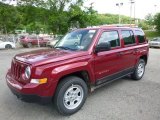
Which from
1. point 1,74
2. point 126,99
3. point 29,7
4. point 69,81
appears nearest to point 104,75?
point 126,99

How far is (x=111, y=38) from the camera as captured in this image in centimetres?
503

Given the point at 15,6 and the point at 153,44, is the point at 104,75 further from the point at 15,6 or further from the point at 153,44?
the point at 153,44

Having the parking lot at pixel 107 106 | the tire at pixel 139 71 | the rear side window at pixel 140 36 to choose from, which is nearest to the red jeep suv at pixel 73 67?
the parking lot at pixel 107 106

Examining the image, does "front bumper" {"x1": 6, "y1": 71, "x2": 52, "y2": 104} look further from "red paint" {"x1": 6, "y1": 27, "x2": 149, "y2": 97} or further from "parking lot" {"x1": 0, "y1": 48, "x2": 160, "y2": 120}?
"parking lot" {"x1": 0, "y1": 48, "x2": 160, "y2": 120}

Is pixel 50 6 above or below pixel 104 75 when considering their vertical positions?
above

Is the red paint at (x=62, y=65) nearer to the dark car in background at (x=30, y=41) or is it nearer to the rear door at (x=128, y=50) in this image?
the rear door at (x=128, y=50)

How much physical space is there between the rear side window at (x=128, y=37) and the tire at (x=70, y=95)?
6.61ft

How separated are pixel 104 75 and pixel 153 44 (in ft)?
69.3

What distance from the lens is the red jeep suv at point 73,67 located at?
3641mm

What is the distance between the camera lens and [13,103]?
4.70 meters

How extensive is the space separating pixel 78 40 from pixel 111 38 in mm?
865

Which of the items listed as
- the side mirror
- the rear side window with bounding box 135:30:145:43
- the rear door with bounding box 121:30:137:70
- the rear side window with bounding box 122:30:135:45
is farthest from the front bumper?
the rear side window with bounding box 135:30:145:43

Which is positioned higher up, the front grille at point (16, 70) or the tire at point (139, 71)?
the front grille at point (16, 70)

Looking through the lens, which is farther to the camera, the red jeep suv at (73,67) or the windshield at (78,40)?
the windshield at (78,40)
